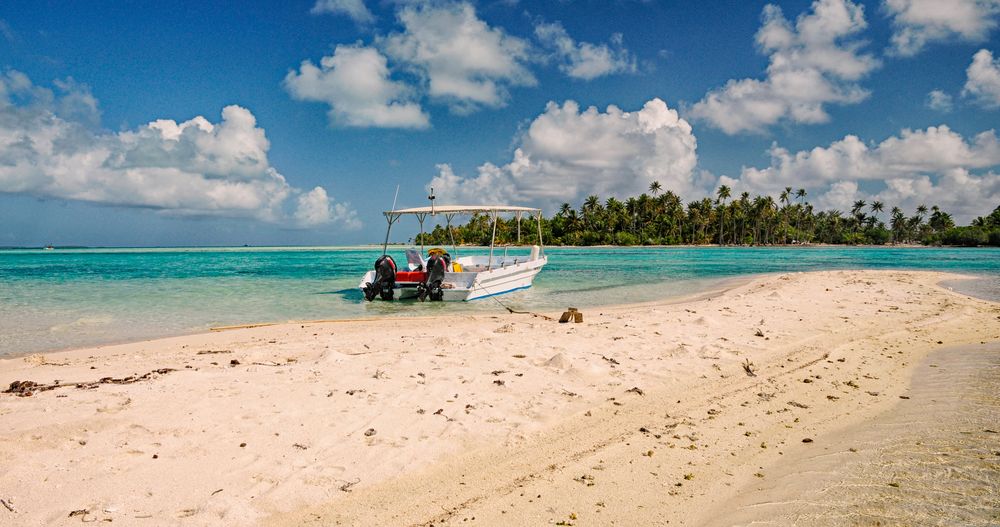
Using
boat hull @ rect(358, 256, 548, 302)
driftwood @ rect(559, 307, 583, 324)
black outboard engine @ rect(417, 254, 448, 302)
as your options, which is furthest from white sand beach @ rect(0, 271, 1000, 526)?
boat hull @ rect(358, 256, 548, 302)

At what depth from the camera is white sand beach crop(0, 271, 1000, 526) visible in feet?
11.5

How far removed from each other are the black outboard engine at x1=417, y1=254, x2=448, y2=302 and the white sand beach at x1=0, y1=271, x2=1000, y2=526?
9058 millimetres

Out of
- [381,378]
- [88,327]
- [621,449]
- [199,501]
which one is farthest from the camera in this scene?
[88,327]

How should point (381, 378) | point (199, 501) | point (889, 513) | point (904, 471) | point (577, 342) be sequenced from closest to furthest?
1. point (889, 513)
2. point (199, 501)
3. point (904, 471)
4. point (381, 378)
5. point (577, 342)

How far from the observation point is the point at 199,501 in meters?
3.48

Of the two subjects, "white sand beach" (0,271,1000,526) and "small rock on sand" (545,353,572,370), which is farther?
"small rock on sand" (545,353,572,370)

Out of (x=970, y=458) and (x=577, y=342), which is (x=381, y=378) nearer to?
(x=577, y=342)

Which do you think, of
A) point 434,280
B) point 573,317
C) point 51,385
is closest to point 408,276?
point 434,280

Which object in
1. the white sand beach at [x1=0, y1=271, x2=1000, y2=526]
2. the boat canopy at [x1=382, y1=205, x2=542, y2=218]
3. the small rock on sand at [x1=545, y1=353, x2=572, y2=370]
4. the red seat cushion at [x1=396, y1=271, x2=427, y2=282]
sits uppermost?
the boat canopy at [x1=382, y1=205, x2=542, y2=218]

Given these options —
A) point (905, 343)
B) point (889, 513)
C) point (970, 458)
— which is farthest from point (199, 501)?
point (905, 343)

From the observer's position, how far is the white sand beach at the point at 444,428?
3508 millimetres

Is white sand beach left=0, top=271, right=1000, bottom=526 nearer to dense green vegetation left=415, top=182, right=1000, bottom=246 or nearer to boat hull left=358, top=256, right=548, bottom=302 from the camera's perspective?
boat hull left=358, top=256, right=548, bottom=302

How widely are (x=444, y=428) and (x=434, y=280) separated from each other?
13388mm

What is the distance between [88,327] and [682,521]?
1578 centimetres
